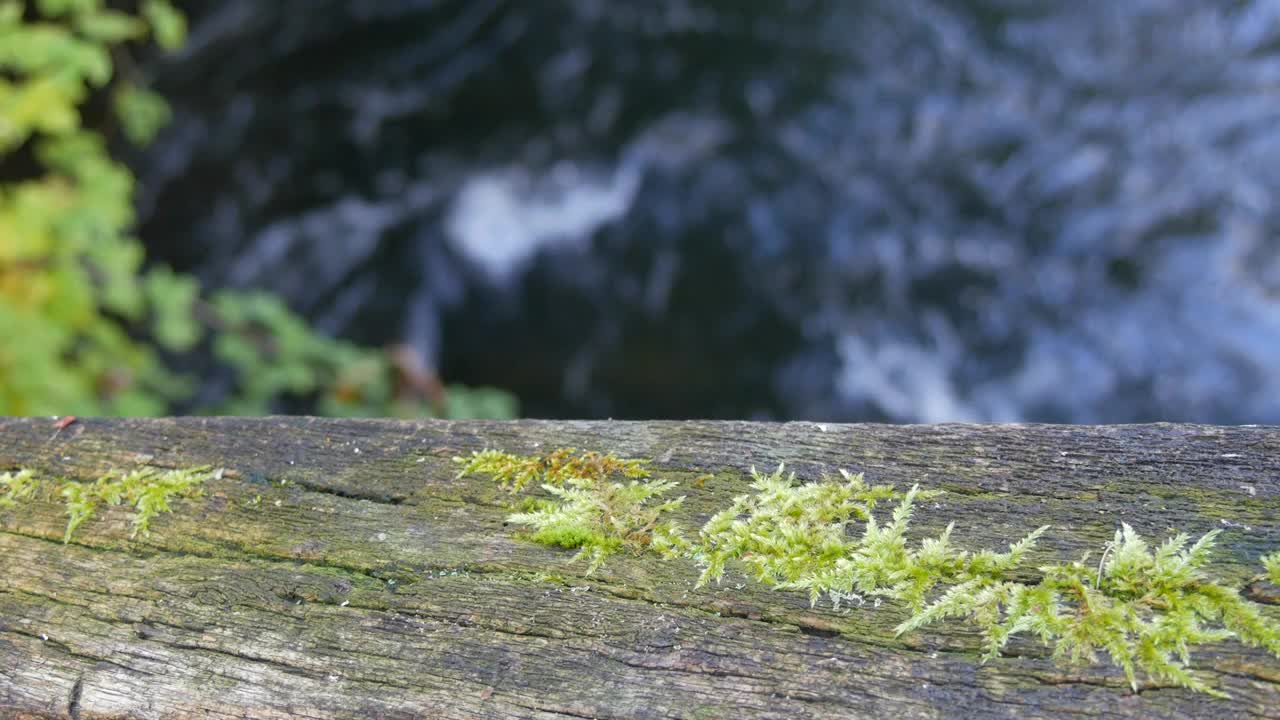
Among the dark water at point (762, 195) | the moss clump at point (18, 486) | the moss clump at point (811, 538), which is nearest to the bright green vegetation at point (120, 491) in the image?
the moss clump at point (18, 486)

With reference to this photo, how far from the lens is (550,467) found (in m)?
1.52

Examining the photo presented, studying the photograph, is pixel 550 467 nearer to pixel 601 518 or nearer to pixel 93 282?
pixel 601 518

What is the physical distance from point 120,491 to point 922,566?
132cm

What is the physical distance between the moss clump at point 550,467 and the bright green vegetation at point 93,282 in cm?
351

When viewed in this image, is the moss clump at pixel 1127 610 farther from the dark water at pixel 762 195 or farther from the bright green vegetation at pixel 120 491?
the dark water at pixel 762 195

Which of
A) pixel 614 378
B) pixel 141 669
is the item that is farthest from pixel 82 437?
pixel 614 378

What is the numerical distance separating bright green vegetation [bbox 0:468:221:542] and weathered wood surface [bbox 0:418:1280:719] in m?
0.03

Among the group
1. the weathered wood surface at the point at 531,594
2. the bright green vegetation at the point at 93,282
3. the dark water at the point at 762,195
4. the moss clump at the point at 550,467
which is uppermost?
the dark water at the point at 762,195

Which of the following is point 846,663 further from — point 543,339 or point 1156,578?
point 543,339

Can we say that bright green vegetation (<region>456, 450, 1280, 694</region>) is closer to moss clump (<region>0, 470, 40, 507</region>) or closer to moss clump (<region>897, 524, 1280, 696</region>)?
moss clump (<region>897, 524, 1280, 696</region>)

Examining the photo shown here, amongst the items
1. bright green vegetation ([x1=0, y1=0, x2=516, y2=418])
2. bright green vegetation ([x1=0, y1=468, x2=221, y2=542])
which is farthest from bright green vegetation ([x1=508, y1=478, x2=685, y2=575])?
bright green vegetation ([x1=0, y1=0, x2=516, y2=418])

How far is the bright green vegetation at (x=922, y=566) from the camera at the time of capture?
A: 1101 millimetres

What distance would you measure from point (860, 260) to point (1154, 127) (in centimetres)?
216

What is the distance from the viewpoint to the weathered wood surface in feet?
3.65
